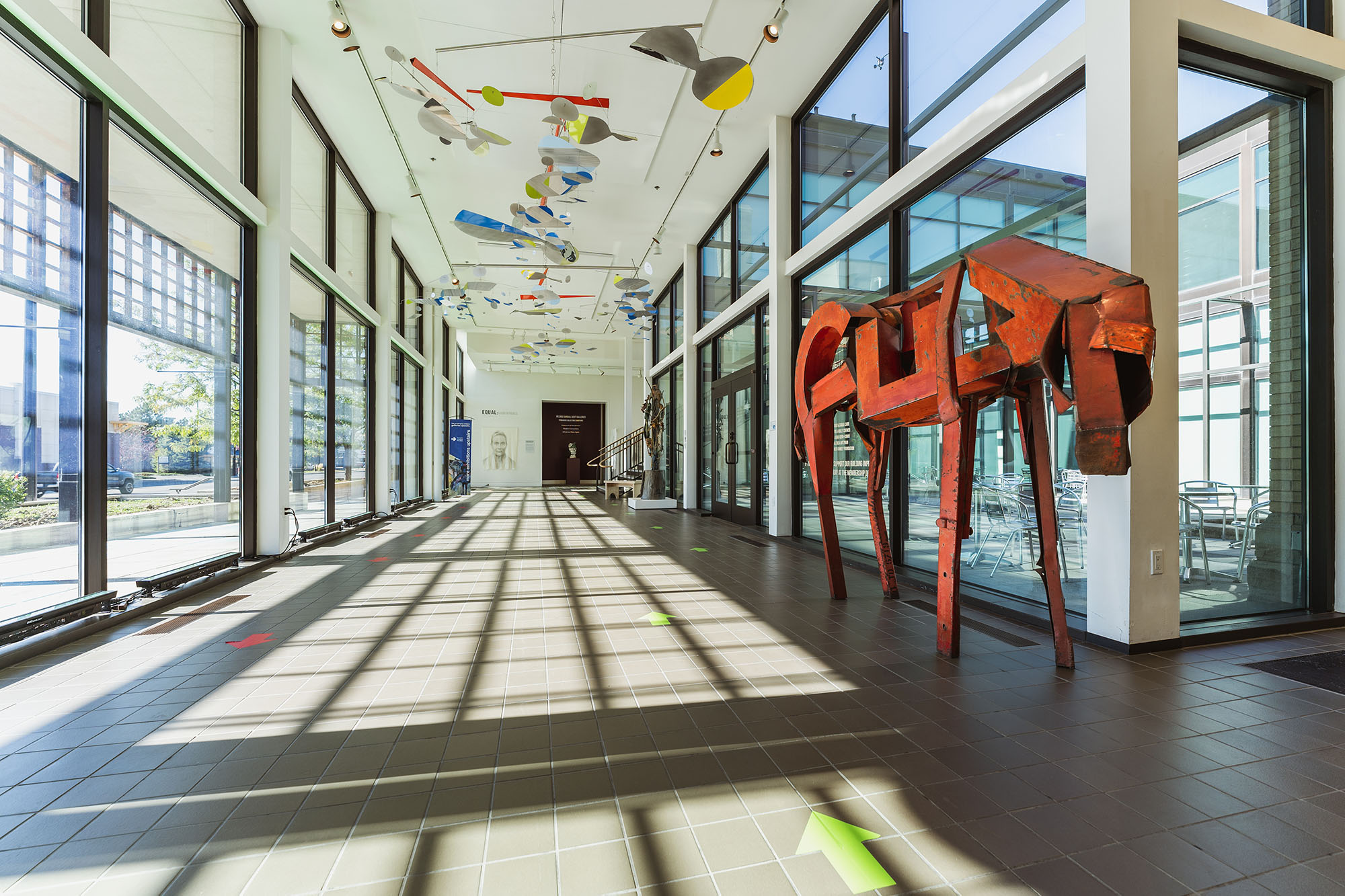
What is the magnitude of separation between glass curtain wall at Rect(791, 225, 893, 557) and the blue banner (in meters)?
11.7

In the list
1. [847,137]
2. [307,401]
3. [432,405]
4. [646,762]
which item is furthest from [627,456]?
[646,762]

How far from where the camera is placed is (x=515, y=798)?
63.8 inches

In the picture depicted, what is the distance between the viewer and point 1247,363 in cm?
338

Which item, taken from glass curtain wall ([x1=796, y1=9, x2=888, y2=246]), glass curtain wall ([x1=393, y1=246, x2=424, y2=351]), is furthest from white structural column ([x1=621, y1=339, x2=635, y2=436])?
glass curtain wall ([x1=796, y1=9, x2=888, y2=246])

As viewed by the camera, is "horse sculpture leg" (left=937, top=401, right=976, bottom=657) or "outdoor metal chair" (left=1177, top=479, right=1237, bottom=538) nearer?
"horse sculpture leg" (left=937, top=401, right=976, bottom=657)

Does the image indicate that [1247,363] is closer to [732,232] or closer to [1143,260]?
[1143,260]

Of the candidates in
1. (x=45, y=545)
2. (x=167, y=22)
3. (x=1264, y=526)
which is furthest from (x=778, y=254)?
(x=45, y=545)

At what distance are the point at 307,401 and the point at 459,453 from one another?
976 cm

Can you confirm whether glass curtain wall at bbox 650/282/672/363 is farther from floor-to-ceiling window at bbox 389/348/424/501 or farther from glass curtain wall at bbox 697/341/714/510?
floor-to-ceiling window at bbox 389/348/424/501

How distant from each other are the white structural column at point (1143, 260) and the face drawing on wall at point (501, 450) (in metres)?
20.1

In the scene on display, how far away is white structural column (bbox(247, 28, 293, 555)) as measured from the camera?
17.0 feet

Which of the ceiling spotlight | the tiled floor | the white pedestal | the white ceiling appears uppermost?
the white ceiling

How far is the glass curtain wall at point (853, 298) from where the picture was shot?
5.30 meters

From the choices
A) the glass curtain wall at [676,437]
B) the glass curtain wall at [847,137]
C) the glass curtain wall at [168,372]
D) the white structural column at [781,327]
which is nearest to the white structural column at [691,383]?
the glass curtain wall at [676,437]
